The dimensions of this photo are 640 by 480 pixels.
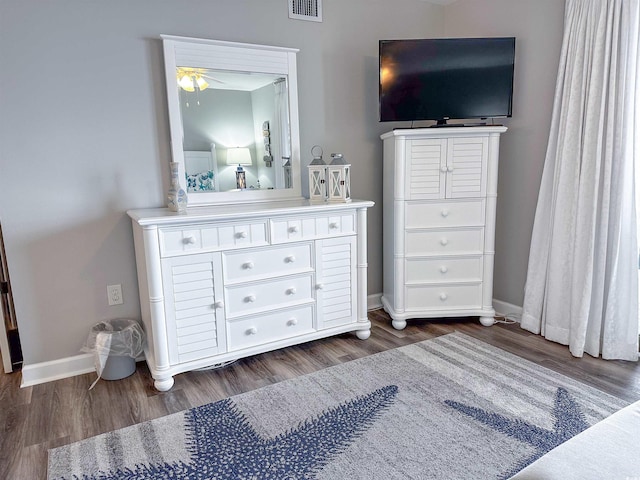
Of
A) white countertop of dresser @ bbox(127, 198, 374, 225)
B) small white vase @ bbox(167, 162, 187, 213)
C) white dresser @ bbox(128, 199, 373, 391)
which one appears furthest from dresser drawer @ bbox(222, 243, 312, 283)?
small white vase @ bbox(167, 162, 187, 213)

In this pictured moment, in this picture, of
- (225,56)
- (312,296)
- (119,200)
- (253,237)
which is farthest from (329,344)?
(225,56)

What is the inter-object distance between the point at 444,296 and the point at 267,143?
1.63m

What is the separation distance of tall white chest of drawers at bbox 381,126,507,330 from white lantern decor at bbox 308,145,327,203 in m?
0.50

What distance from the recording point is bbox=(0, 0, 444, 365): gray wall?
2.22 m

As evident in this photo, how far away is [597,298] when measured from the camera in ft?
8.25

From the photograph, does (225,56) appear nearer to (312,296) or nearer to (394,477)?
(312,296)

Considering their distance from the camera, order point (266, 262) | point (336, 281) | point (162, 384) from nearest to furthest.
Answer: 1. point (162, 384)
2. point (266, 262)
3. point (336, 281)

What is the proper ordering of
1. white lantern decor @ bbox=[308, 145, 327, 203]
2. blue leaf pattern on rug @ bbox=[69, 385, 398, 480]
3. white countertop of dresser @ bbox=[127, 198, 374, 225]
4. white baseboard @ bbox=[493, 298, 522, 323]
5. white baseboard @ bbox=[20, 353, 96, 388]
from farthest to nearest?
white baseboard @ bbox=[493, 298, 522, 323] → white lantern decor @ bbox=[308, 145, 327, 203] → white baseboard @ bbox=[20, 353, 96, 388] → white countertop of dresser @ bbox=[127, 198, 374, 225] → blue leaf pattern on rug @ bbox=[69, 385, 398, 480]

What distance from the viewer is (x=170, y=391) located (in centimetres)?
227

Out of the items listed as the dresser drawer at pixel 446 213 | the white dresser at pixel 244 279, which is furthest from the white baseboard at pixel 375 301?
the dresser drawer at pixel 446 213

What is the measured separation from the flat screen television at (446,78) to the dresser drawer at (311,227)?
85 cm

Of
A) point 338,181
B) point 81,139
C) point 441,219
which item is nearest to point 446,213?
point 441,219

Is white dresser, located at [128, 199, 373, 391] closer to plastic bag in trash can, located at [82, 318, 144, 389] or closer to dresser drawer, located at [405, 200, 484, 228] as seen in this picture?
plastic bag in trash can, located at [82, 318, 144, 389]

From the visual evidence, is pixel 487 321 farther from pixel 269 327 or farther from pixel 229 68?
pixel 229 68
